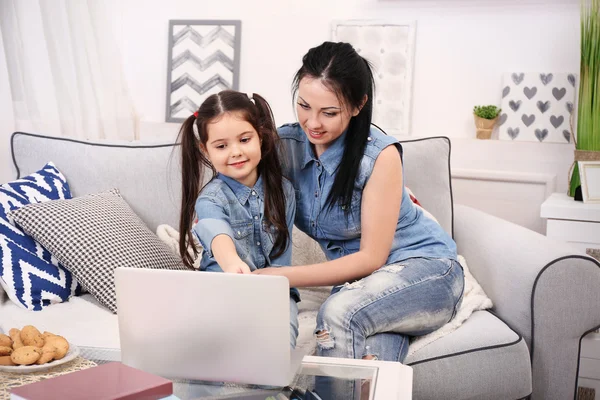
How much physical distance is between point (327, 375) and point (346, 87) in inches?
26.5

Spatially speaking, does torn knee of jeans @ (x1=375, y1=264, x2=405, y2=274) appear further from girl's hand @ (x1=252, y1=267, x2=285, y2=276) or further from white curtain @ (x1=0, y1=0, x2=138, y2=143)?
white curtain @ (x1=0, y1=0, x2=138, y2=143)

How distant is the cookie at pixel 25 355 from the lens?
1.06 metres

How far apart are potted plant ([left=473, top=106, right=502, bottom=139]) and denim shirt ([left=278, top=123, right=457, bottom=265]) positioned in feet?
2.99

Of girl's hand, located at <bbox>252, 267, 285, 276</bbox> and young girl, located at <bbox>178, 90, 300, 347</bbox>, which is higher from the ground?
young girl, located at <bbox>178, 90, 300, 347</bbox>

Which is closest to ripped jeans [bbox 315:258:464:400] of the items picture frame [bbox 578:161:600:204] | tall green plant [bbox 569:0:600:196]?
picture frame [bbox 578:161:600:204]

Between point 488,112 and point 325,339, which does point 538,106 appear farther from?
point 325,339

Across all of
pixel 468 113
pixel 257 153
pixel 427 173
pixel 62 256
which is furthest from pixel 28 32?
pixel 468 113

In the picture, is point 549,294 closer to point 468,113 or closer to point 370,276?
point 370,276

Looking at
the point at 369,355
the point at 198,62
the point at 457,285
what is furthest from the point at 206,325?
the point at 198,62

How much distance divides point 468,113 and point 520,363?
4.14ft

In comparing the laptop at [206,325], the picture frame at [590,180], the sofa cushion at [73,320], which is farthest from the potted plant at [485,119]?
the laptop at [206,325]

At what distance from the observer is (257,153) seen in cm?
151

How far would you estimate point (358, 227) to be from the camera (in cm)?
161

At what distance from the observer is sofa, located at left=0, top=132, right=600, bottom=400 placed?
4.95ft
